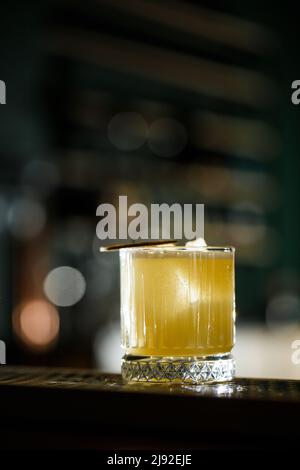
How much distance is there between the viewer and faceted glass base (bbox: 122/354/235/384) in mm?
1171

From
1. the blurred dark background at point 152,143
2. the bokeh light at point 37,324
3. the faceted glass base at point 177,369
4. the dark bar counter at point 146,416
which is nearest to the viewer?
the dark bar counter at point 146,416

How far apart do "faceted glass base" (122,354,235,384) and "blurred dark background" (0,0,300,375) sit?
4579 mm

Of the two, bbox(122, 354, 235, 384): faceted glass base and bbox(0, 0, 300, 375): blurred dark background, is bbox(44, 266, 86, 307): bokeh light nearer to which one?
bbox(0, 0, 300, 375): blurred dark background

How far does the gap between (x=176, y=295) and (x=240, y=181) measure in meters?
4.93

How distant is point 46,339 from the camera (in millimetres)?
5762

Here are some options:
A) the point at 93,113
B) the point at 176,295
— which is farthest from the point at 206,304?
the point at 93,113

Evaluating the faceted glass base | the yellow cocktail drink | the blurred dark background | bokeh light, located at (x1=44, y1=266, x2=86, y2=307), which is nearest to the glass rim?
the yellow cocktail drink

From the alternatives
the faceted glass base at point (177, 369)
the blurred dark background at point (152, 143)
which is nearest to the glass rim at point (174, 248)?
the faceted glass base at point (177, 369)

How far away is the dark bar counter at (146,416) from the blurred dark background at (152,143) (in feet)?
15.5

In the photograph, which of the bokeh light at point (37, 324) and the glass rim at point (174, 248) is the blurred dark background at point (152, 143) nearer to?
the bokeh light at point (37, 324)

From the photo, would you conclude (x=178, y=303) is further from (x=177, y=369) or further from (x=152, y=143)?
(x=152, y=143)

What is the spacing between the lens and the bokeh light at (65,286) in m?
5.95

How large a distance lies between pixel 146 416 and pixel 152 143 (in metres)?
4.98
